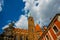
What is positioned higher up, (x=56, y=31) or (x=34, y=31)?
(x=34, y=31)

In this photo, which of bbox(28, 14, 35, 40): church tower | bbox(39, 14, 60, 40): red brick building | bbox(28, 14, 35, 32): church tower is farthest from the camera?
bbox(28, 14, 35, 32): church tower

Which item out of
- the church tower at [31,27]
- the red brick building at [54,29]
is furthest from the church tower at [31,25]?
the red brick building at [54,29]

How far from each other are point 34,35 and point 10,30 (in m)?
22.0

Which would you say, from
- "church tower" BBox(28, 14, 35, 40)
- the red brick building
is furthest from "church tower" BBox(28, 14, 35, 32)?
the red brick building

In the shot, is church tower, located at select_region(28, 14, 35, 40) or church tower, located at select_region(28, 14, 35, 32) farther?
church tower, located at select_region(28, 14, 35, 32)

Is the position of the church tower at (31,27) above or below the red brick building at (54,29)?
above

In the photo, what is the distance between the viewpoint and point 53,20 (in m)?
32.6

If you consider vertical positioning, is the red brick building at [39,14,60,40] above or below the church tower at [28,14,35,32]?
below

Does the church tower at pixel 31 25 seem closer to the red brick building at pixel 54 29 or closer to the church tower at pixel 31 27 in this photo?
the church tower at pixel 31 27

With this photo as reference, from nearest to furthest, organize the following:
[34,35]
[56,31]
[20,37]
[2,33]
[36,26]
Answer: [56,31] → [2,33] → [20,37] → [34,35] → [36,26]

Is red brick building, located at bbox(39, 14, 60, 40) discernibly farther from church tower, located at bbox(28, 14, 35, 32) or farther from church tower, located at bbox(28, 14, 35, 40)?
church tower, located at bbox(28, 14, 35, 32)

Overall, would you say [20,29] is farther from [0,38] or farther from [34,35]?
[0,38]

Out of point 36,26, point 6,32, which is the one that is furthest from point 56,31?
point 36,26

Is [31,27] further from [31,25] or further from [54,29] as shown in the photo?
[54,29]
